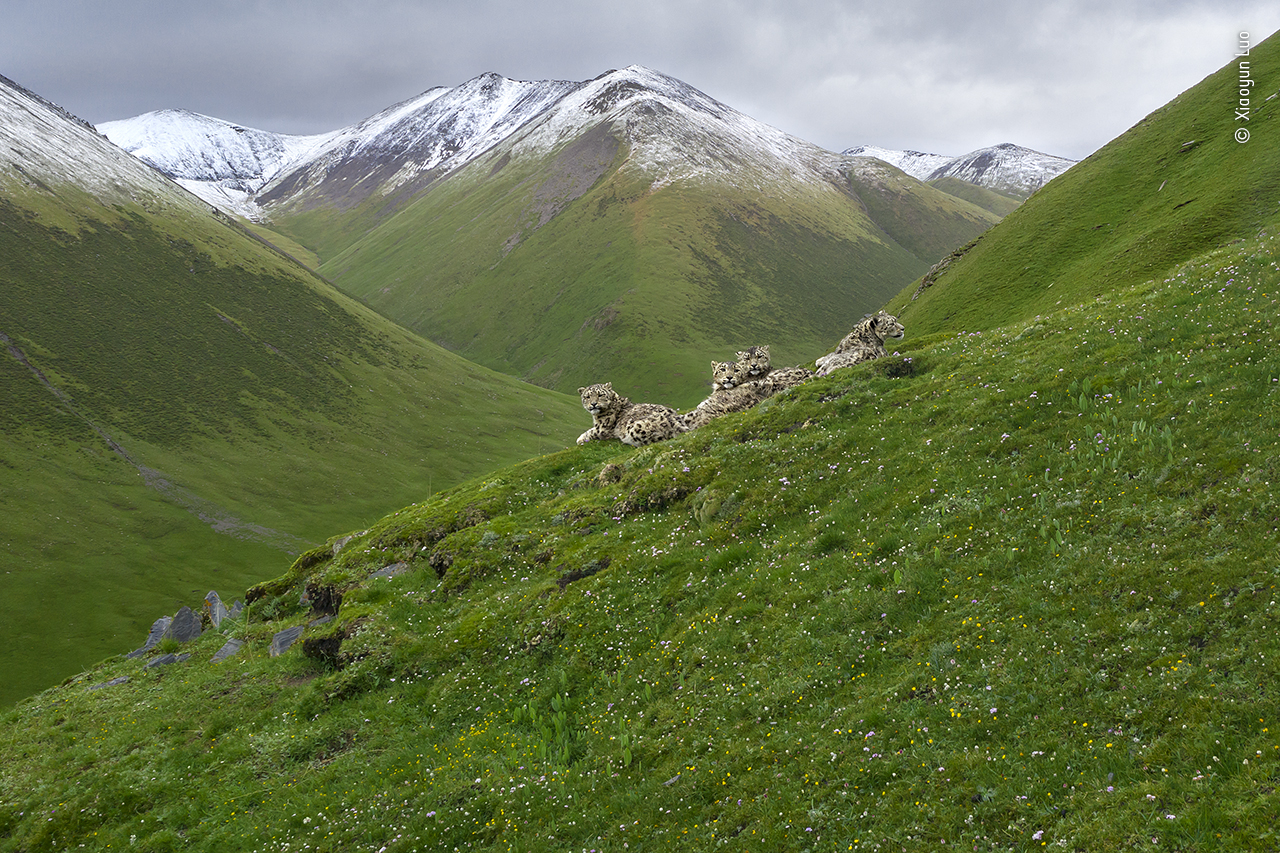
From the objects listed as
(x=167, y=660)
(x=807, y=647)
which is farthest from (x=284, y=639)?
(x=807, y=647)

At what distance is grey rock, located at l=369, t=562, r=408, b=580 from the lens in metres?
26.3

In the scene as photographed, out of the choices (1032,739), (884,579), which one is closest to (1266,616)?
(1032,739)

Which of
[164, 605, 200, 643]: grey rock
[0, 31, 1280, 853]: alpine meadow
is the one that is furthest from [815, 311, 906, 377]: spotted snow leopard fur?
[164, 605, 200, 643]: grey rock

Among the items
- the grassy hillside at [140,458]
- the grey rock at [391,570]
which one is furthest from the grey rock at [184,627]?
the grassy hillside at [140,458]

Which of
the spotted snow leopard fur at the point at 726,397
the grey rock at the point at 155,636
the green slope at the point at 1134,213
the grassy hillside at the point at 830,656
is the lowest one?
the grassy hillside at the point at 830,656

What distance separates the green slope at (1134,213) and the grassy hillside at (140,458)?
114860 millimetres

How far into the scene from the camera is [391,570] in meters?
26.8

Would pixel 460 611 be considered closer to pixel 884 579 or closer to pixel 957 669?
pixel 884 579

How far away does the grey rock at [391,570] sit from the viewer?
26305mm

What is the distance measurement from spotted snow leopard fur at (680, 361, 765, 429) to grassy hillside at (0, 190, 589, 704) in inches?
4192

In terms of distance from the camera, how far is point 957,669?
39.4ft

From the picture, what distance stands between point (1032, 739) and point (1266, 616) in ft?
13.0

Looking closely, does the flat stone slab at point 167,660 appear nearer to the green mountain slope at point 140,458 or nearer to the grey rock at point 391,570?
the grey rock at point 391,570

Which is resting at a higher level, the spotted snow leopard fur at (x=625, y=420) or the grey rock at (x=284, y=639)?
the spotted snow leopard fur at (x=625, y=420)
